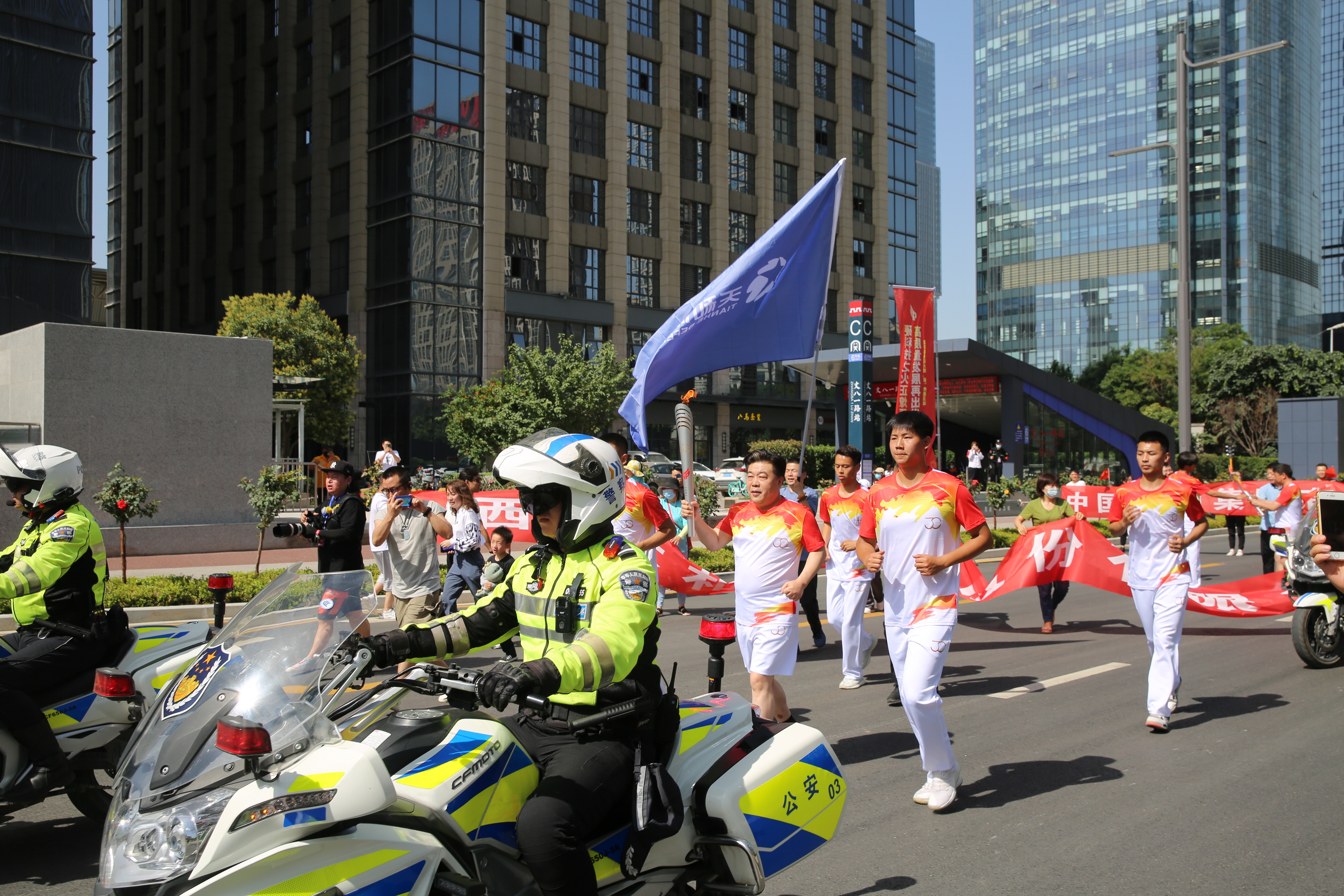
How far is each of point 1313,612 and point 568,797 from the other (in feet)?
28.3

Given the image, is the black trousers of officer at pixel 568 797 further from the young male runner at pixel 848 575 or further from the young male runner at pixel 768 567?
the young male runner at pixel 848 575

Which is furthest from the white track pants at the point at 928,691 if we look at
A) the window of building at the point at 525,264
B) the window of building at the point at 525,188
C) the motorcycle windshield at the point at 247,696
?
the window of building at the point at 525,188

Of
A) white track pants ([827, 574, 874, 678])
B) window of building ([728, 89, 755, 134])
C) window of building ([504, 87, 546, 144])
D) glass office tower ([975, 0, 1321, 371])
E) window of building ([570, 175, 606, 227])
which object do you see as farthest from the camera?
glass office tower ([975, 0, 1321, 371])

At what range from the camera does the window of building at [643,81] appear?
5125 centimetres

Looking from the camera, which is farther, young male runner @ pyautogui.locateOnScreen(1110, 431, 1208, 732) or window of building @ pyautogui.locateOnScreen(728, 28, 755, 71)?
window of building @ pyautogui.locateOnScreen(728, 28, 755, 71)

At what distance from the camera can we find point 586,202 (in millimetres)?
A: 49500

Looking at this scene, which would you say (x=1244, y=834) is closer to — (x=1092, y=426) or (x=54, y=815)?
(x=54, y=815)

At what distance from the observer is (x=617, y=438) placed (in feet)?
28.6

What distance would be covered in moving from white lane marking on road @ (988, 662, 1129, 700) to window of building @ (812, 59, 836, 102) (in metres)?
55.3

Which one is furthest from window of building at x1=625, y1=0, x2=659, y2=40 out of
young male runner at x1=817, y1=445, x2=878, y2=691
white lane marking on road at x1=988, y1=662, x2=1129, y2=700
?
white lane marking on road at x1=988, y1=662, x2=1129, y2=700

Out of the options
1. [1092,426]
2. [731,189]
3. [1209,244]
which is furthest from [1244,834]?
[1209,244]

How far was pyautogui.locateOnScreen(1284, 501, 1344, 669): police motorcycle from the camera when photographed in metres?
8.99

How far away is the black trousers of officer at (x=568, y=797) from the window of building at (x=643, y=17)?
52416mm

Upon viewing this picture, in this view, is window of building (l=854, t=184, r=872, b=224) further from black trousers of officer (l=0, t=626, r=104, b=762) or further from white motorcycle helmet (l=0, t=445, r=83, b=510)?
black trousers of officer (l=0, t=626, r=104, b=762)
